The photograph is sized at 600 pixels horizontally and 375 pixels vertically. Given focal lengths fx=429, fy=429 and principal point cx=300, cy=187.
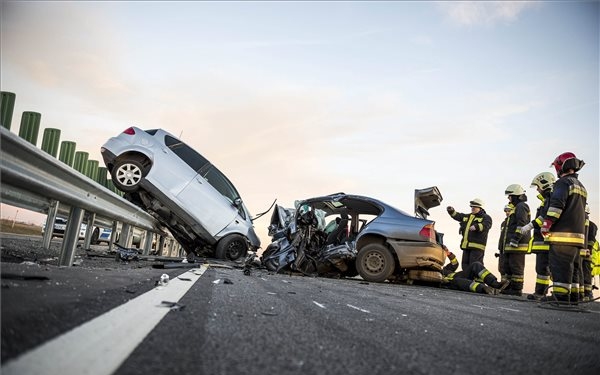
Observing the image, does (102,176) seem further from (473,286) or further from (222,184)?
(473,286)

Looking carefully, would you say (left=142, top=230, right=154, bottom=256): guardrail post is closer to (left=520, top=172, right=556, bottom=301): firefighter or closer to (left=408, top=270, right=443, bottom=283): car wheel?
(left=408, top=270, right=443, bottom=283): car wheel

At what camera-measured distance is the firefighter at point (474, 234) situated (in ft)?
36.3

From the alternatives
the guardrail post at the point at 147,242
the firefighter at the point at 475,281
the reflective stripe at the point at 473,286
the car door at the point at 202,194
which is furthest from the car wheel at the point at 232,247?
the reflective stripe at the point at 473,286

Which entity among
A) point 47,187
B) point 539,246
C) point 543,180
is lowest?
point 47,187

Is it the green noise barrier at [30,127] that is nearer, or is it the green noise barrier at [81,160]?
the green noise barrier at [30,127]

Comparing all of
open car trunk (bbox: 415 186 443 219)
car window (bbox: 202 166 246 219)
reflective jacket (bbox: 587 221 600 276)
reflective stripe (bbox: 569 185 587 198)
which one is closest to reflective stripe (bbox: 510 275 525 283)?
reflective jacket (bbox: 587 221 600 276)

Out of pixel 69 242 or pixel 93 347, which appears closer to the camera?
pixel 93 347

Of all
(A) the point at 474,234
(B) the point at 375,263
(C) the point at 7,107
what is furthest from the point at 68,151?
(A) the point at 474,234

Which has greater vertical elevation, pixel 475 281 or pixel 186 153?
pixel 186 153

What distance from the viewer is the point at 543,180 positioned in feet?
32.5

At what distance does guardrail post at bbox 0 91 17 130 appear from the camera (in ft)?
19.0

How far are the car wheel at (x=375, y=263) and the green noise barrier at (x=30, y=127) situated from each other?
251 inches

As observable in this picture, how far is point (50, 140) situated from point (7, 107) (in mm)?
2113

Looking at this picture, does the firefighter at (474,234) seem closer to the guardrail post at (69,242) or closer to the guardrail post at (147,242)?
the guardrail post at (147,242)
